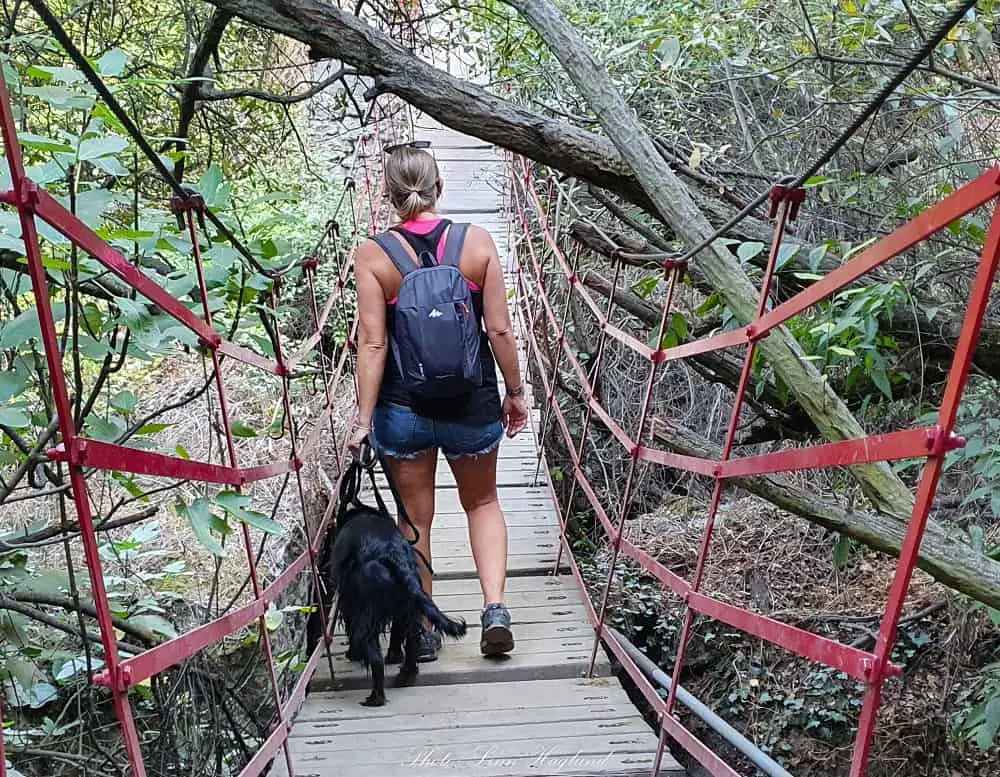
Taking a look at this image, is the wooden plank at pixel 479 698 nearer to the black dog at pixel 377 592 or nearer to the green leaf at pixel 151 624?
the black dog at pixel 377 592

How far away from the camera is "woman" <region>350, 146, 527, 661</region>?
2508 mm

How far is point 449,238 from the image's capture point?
2512mm

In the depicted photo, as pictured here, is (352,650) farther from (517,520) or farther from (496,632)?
(517,520)

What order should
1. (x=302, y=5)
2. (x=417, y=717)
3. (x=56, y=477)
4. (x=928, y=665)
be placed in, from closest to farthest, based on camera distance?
(x=56, y=477)
(x=302, y=5)
(x=417, y=717)
(x=928, y=665)

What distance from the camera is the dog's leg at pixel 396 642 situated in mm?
2492

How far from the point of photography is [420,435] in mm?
2615

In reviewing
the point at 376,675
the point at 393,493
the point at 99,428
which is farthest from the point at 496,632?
the point at 99,428

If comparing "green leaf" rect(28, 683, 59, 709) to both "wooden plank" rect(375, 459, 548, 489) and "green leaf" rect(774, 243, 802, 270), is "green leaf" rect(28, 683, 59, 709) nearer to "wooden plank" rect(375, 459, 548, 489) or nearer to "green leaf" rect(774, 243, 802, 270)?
"green leaf" rect(774, 243, 802, 270)

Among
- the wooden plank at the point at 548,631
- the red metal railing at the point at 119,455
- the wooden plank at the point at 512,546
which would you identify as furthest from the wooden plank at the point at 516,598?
the red metal railing at the point at 119,455

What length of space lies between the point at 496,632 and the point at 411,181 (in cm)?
120

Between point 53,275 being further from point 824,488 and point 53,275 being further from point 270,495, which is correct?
point 824,488

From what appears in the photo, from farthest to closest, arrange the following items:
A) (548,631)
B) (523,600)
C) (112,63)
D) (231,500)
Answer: (523,600)
(548,631)
(112,63)
(231,500)

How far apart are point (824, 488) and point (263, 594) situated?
2535 millimetres

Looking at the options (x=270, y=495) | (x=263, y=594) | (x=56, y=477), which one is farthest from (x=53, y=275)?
(x=270, y=495)
